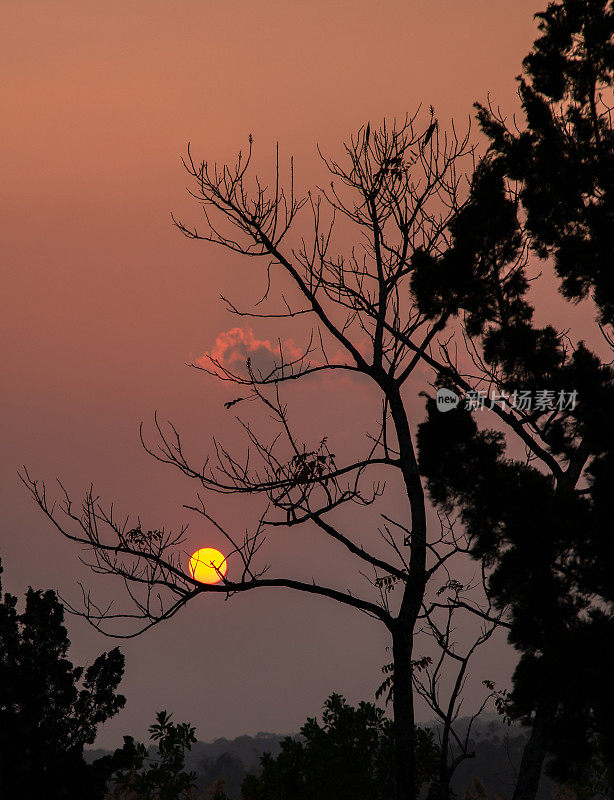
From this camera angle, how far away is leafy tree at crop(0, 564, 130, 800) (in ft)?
67.3

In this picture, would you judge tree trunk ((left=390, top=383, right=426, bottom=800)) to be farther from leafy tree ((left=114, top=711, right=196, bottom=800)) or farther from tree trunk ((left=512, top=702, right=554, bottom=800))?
leafy tree ((left=114, top=711, right=196, bottom=800))

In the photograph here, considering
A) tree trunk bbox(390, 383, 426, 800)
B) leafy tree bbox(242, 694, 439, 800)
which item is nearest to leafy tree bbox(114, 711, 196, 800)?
leafy tree bbox(242, 694, 439, 800)

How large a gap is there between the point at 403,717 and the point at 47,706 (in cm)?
1482

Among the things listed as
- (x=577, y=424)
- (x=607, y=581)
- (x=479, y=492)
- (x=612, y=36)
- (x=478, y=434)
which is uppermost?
(x=612, y=36)

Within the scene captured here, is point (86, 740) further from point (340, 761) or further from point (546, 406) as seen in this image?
point (546, 406)

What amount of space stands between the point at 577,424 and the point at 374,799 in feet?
31.5

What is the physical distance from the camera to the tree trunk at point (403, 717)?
9.54 m

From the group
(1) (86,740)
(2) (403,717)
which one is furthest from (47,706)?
(2) (403,717)

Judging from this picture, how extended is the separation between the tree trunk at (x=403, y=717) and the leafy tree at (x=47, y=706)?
12.4 m

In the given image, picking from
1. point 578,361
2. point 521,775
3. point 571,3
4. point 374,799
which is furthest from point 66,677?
point 571,3

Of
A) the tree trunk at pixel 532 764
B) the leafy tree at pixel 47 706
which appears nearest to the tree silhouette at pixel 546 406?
the tree trunk at pixel 532 764

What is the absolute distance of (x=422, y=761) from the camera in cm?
1741

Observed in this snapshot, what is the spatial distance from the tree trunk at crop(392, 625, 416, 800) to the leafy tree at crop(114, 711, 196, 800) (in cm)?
578

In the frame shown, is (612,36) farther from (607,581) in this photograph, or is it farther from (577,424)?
(607,581)
